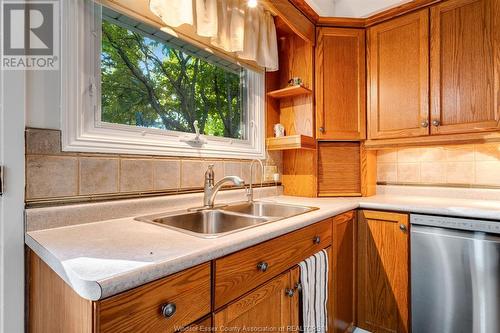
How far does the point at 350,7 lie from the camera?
2.29 m

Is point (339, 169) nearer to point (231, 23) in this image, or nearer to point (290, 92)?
point (290, 92)

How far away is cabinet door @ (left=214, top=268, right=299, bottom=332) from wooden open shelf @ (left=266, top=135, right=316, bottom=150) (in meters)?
0.94

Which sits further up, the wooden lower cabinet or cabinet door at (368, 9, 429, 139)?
cabinet door at (368, 9, 429, 139)

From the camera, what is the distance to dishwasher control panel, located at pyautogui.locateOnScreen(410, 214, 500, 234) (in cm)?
130

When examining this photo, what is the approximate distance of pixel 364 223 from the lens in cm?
172

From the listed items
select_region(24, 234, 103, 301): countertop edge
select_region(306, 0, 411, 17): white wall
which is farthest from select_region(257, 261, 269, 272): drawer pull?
select_region(306, 0, 411, 17): white wall

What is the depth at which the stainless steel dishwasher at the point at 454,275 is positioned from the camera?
4.24ft

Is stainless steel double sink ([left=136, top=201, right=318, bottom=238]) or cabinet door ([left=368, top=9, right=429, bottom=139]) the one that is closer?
stainless steel double sink ([left=136, top=201, right=318, bottom=238])

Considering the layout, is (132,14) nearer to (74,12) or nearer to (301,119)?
(74,12)

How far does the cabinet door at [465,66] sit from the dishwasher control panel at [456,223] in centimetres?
60

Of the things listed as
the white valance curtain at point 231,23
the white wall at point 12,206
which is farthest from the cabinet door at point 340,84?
the white wall at point 12,206

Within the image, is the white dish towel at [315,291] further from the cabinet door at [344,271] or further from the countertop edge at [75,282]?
the countertop edge at [75,282]

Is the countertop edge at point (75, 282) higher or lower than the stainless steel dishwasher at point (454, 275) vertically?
higher

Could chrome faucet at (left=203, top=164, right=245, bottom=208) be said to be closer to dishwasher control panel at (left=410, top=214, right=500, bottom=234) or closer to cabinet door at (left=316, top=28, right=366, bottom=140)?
cabinet door at (left=316, top=28, right=366, bottom=140)
